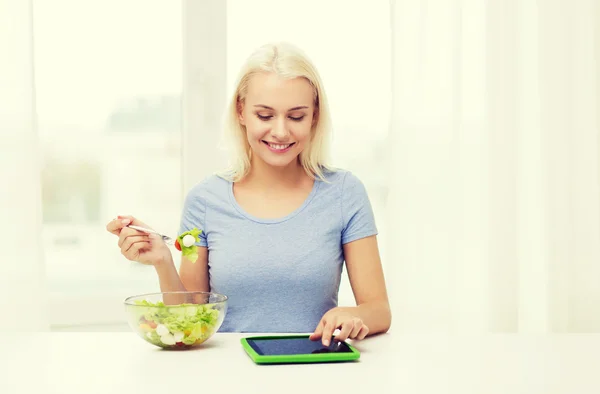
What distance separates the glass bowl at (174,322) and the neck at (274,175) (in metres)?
0.60

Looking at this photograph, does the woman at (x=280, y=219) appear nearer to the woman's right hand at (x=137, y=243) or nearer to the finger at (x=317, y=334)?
the woman's right hand at (x=137, y=243)

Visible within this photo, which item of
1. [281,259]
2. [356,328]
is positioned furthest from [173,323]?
[281,259]

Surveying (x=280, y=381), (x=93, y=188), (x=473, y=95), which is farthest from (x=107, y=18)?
(x=280, y=381)

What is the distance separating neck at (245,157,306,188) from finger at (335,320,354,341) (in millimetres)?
641

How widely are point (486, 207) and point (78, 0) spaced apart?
1662 millimetres

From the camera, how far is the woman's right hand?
1522 mm

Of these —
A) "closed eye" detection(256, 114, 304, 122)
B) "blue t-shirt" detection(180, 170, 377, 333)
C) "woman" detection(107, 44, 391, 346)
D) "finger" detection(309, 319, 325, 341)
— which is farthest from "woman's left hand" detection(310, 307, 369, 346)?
"closed eye" detection(256, 114, 304, 122)

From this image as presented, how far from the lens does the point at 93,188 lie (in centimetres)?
273

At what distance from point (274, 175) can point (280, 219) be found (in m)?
0.14

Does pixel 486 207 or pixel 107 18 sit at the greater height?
pixel 107 18

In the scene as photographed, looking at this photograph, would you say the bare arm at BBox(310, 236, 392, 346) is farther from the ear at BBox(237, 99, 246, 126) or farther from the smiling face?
the ear at BBox(237, 99, 246, 126)

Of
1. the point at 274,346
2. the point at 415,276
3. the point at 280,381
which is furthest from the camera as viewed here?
the point at 415,276

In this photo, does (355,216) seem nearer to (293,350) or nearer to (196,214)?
(196,214)

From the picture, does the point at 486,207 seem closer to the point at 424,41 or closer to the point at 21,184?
the point at 424,41
